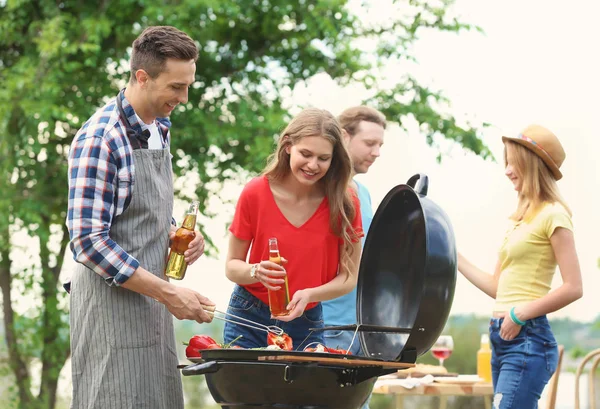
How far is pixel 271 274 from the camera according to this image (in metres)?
2.36

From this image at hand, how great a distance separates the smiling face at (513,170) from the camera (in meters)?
3.21

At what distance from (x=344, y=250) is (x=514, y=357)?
84 cm

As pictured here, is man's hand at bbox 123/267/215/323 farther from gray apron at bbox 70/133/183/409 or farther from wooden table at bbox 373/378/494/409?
wooden table at bbox 373/378/494/409

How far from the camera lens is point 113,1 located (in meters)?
6.90

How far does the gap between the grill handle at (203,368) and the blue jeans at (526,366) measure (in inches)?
51.2

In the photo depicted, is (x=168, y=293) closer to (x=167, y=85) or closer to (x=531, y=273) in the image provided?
(x=167, y=85)

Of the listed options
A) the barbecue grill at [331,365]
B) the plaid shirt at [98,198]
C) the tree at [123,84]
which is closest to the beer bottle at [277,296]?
the barbecue grill at [331,365]

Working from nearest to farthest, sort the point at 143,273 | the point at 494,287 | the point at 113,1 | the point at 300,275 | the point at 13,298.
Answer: the point at 143,273 → the point at 300,275 → the point at 494,287 → the point at 113,1 → the point at 13,298

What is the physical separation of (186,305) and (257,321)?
449mm

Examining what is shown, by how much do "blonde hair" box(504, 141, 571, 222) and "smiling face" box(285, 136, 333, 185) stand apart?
96cm

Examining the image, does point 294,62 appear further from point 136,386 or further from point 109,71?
point 136,386

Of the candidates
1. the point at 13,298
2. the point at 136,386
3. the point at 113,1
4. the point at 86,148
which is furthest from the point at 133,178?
the point at 13,298

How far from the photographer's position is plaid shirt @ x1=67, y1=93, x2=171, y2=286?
2199 mm

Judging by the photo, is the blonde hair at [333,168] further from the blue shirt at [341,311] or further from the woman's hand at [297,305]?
the blue shirt at [341,311]
